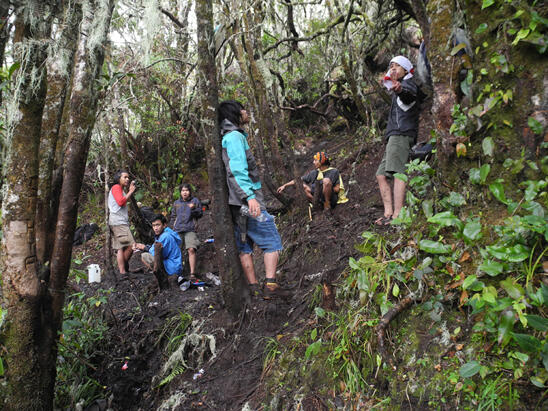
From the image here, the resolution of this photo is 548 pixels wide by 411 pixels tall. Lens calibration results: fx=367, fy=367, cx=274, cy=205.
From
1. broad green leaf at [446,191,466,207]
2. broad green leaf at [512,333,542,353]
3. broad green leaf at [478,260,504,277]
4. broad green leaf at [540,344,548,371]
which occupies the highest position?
broad green leaf at [446,191,466,207]

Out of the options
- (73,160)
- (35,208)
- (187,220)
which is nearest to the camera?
(35,208)

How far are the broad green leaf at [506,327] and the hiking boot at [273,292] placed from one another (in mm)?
2492

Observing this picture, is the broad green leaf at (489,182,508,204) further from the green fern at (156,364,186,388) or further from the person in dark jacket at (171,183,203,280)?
the person in dark jacket at (171,183,203,280)

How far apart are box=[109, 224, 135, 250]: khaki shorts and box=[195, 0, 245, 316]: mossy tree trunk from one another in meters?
4.09

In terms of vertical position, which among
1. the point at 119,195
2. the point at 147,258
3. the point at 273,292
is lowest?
the point at 273,292

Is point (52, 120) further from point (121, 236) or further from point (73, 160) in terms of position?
point (121, 236)

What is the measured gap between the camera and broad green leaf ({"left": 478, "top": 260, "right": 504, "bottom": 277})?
190cm

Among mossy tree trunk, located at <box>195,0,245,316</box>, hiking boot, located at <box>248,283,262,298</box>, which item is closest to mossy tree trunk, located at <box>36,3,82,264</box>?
mossy tree trunk, located at <box>195,0,245,316</box>

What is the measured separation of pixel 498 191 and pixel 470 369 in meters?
1.00

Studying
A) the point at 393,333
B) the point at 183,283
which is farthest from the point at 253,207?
the point at 183,283

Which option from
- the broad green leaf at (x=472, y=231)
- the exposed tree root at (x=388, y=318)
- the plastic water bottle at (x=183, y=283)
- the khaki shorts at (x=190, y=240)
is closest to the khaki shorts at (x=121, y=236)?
the khaki shorts at (x=190, y=240)

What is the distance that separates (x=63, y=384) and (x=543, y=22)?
4.77 m

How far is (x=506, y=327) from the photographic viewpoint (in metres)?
1.72

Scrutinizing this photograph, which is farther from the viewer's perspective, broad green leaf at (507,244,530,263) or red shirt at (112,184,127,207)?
red shirt at (112,184,127,207)
